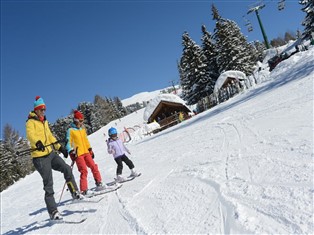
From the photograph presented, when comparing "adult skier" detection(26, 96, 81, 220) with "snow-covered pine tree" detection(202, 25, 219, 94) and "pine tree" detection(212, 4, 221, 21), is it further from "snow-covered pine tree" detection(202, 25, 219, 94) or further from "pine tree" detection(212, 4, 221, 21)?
"pine tree" detection(212, 4, 221, 21)

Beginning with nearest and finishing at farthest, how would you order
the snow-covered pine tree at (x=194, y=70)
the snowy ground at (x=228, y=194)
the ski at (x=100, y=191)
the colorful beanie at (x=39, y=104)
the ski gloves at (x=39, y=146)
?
the snowy ground at (x=228, y=194), the ski gloves at (x=39, y=146), the colorful beanie at (x=39, y=104), the ski at (x=100, y=191), the snow-covered pine tree at (x=194, y=70)

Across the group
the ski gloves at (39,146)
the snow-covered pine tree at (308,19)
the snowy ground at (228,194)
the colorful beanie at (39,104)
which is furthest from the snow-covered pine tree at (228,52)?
the ski gloves at (39,146)

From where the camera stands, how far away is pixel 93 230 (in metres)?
4.78

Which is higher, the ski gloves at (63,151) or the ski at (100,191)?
the ski gloves at (63,151)

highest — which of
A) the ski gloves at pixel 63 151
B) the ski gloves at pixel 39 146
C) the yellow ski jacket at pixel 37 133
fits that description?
the yellow ski jacket at pixel 37 133

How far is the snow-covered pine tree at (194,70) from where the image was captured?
141ft

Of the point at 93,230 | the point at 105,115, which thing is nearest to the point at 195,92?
the point at 93,230

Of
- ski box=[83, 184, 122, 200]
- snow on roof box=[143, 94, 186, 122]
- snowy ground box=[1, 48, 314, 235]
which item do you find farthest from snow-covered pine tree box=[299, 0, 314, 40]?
ski box=[83, 184, 122, 200]

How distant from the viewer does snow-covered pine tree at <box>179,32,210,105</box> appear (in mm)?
42844

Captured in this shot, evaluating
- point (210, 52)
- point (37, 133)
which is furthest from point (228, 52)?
point (37, 133)

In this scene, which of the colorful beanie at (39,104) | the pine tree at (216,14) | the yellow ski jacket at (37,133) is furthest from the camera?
the pine tree at (216,14)

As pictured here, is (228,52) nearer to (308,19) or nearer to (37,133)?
(308,19)

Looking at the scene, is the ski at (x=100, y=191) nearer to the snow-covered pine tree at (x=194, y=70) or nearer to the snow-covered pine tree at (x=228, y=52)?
the snow-covered pine tree at (x=194, y=70)

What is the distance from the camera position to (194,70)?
42688 mm
